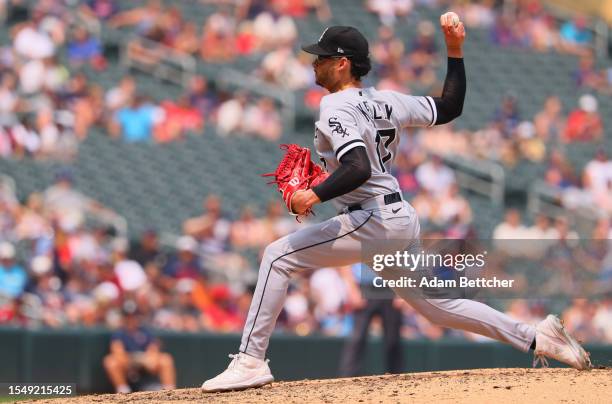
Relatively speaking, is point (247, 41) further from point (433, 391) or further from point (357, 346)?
point (433, 391)

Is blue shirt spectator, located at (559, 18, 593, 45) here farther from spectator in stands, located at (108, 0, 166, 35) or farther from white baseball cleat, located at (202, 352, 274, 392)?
white baseball cleat, located at (202, 352, 274, 392)

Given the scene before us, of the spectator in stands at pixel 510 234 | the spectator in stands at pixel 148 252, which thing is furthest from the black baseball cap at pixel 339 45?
the spectator in stands at pixel 510 234

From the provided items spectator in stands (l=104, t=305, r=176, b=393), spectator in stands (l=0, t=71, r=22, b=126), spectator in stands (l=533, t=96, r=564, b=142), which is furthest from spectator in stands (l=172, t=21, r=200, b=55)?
spectator in stands (l=104, t=305, r=176, b=393)

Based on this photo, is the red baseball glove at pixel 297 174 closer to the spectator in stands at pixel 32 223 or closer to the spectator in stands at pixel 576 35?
the spectator in stands at pixel 32 223

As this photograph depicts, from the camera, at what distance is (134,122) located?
13.4 m

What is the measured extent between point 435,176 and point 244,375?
7.91 meters

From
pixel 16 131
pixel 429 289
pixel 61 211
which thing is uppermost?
pixel 16 131

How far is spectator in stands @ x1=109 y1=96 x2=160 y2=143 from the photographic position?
524 inches

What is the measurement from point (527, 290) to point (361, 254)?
5.44m

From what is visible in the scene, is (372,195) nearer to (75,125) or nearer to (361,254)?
(361,254)

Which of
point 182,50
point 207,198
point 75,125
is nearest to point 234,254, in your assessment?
point 207,198

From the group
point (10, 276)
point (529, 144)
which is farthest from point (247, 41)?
point (10, 276)

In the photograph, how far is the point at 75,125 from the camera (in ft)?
42.6

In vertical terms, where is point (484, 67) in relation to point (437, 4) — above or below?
below
